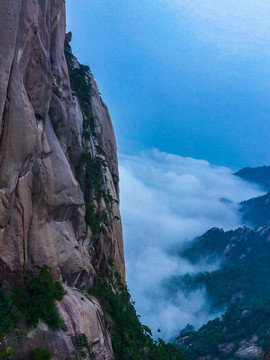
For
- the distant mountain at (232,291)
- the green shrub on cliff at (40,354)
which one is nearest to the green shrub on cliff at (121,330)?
the green shrub on cliff at (40,354)

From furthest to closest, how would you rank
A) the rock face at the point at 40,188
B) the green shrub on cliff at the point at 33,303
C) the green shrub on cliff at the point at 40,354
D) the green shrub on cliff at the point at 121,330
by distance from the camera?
the green shrub on cliff at the point at 121,330 < the rock face at the point at 40,188 < the green shrub on cliff at the point at 33,303 < the green shrub on cliff at the point at 40,354

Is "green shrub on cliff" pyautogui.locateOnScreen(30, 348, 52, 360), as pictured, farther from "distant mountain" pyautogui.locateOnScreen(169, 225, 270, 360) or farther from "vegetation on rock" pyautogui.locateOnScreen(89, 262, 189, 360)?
"distant mountain" pyautogui.locateOnScreen(169, 225, 270, 360)

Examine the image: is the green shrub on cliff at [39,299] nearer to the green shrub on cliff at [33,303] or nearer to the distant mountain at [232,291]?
the green shrub on cliff at [33,303]

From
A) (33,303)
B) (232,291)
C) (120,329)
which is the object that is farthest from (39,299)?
(232,291)

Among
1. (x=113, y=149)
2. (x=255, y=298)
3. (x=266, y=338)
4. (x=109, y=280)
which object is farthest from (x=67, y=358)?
(x=255, y=298)

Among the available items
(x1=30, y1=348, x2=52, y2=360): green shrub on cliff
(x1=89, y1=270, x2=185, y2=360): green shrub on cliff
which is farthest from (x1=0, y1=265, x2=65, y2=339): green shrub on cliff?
(x1=89, y1=270, x2=185, y2=360): green shrub on cliff

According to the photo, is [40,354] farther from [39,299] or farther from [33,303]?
[39,299]
